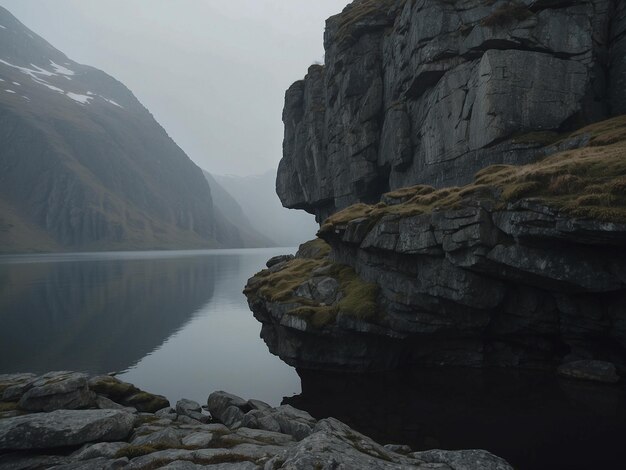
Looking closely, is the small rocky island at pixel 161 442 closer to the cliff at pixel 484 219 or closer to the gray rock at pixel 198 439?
the gray rock at pixel 198 439

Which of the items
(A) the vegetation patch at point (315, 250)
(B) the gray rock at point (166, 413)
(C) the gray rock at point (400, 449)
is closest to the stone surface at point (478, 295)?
(B) the gray rock at point (166, 413)

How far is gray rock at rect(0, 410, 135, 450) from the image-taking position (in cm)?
1435

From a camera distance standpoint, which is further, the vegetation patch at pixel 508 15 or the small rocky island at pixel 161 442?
the vegetation patch at pixel 508 15

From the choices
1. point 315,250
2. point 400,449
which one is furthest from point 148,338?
point 400,449

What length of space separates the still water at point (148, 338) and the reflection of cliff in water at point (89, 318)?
0.40 feet

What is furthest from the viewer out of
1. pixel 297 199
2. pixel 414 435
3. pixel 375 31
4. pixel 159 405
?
pixel 297 199

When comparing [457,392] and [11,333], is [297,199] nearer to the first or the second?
[11,333]

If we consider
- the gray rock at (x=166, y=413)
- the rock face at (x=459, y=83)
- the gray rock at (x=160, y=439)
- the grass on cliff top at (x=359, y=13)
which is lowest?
the gray rock at (x=166, y=413)

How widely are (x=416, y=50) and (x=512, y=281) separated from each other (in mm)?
41775

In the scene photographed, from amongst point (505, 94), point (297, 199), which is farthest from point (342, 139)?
point (505, 94)

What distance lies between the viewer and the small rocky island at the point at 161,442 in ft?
39.4

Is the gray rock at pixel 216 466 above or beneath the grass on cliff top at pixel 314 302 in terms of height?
beneath

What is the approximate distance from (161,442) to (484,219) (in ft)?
86.2

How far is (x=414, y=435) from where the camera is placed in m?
22.5
